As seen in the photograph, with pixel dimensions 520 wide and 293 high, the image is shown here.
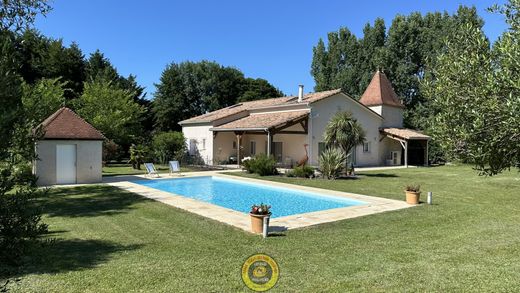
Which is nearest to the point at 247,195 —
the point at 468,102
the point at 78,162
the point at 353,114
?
the point at 78,162

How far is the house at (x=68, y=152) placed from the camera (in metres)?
17.6

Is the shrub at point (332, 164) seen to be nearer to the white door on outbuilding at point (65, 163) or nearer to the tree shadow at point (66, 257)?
the white door on outbuilding at point (65, 163)

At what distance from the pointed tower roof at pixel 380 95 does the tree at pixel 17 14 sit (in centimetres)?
3377

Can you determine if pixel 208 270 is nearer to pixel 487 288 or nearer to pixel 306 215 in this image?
pixel 487 288

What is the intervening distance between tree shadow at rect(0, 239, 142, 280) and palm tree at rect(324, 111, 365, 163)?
16749 millimetres

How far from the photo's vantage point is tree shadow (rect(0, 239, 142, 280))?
19.8 feet

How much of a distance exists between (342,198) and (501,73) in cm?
1153

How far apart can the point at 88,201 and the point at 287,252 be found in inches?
354

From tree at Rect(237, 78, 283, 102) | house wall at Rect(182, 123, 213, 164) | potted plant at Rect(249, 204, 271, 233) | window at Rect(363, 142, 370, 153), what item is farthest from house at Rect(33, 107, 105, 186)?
tree at Rect(237, 78, 283, 102)

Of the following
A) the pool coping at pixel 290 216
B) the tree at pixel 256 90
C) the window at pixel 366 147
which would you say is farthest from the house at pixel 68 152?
the tree at pixel 256 90

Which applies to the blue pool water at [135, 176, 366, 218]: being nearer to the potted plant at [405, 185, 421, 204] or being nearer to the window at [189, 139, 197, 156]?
the potted plant at [405, 185, 421, 204]

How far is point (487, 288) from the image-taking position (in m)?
5.41

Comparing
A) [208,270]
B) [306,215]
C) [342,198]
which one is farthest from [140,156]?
[208,270]

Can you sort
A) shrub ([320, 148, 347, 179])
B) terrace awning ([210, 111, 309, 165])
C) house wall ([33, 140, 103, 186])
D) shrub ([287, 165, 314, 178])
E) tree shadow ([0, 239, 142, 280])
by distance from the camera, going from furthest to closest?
terrace awning ([210, 111, 309, 165]) < shrub ([287, 165, 314, 178]) < shrub ([320, 148, 347, 179]) < house wall ([33, 140, 103, 186]) < tree shadow ([0, 239, 142, 280])
